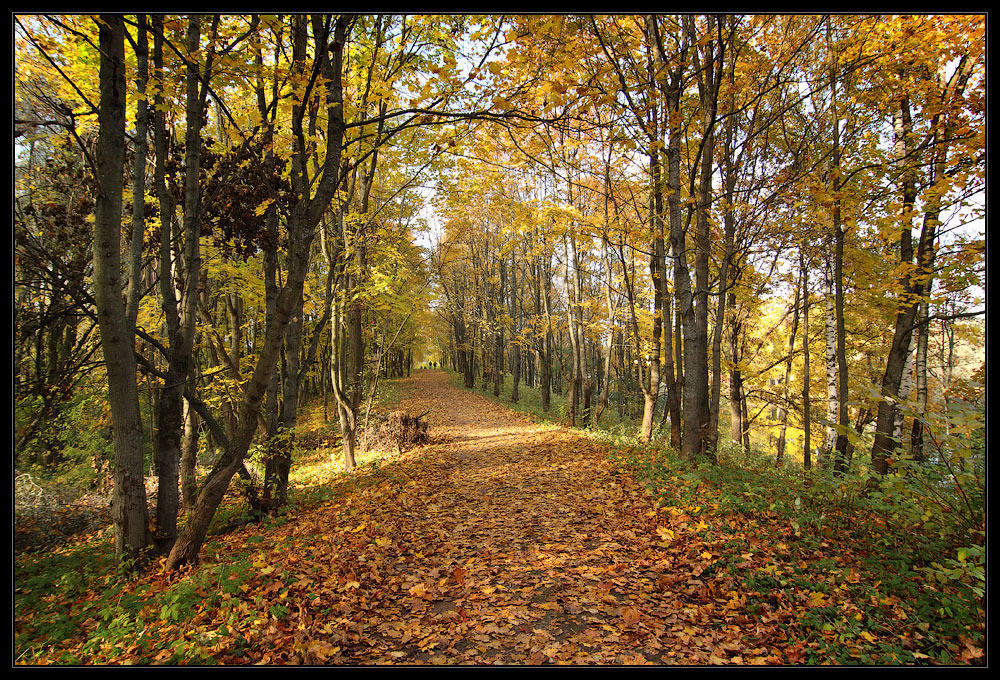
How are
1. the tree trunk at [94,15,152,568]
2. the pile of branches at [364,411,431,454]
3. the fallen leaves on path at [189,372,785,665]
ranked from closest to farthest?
the fallen leaves on path at [189,372,785,665] → the tree trunk at [94,15,152,568] → the pile of branches at [364,411,431,454]

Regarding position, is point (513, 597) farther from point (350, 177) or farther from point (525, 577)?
point (350, 177)

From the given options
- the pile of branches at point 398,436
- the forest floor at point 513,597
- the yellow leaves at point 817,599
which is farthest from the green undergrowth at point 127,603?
the pile of branches at point 398,436

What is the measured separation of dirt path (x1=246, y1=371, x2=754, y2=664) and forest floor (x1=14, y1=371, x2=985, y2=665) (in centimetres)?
2

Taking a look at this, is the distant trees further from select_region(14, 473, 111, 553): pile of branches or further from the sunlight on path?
the sunlight on path

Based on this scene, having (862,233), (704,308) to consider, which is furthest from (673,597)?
(862,233)

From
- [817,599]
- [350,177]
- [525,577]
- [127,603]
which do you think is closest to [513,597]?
[525,577]

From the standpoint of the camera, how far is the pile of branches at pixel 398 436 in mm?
11633

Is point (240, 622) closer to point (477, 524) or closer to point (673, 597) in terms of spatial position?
point (477, 524)

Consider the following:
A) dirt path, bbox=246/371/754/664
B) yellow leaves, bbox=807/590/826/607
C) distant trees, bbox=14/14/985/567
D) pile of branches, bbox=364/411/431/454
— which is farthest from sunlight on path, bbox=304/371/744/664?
pile of branches, bbox=364/411/431/454

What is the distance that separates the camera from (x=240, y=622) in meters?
3.37

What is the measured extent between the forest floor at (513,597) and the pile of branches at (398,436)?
5.05 m

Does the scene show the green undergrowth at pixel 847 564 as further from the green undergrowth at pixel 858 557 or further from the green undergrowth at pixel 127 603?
the green undergrowth at pixel 127 603

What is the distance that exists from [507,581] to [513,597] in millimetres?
351

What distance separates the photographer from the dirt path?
321 centimetres
